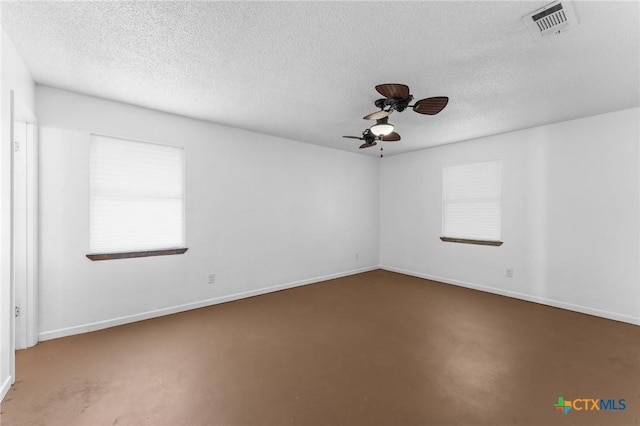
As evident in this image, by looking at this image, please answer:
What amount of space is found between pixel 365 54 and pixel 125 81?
227cm

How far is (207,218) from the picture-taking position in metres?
3.77

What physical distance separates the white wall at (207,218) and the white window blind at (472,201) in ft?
5.25

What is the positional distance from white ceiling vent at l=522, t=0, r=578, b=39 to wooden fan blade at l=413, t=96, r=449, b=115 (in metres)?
0.68

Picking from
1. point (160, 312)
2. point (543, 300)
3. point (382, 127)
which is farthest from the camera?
point (543, 300)

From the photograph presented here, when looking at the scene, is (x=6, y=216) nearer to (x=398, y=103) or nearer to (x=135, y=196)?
(x=135, y=196)

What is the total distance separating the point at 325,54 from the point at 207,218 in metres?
2.64

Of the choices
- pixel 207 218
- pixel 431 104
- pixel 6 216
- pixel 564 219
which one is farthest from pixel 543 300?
pixel 6 216

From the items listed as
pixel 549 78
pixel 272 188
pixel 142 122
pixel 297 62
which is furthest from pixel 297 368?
pixel 549 78

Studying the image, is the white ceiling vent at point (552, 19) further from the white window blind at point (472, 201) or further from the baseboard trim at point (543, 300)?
the baseboard trim at point (543, 300)

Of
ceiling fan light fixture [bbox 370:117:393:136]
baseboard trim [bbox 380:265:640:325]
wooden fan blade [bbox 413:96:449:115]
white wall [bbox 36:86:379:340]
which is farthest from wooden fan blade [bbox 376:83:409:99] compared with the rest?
baseboard trim [bbox 380:265:640:325]

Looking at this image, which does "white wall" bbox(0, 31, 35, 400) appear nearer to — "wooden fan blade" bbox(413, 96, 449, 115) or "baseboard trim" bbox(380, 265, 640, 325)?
"wooden fan blade" bbox(413, 96, 449, 115)

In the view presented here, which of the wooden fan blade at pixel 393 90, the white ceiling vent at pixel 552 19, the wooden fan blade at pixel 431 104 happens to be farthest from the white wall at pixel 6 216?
the white ceiling vent at pixel 552 19

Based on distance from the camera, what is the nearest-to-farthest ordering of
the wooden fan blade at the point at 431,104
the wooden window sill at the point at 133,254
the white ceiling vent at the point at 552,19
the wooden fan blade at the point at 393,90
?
1. the white ceiling vent at the point at 552,19
2. the wooden fan blade at the point at 393,90
3. the wooden fan blade at the point at 431,104
4. the wooden window sill at the point at 133,254

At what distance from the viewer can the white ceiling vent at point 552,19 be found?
164 cm
